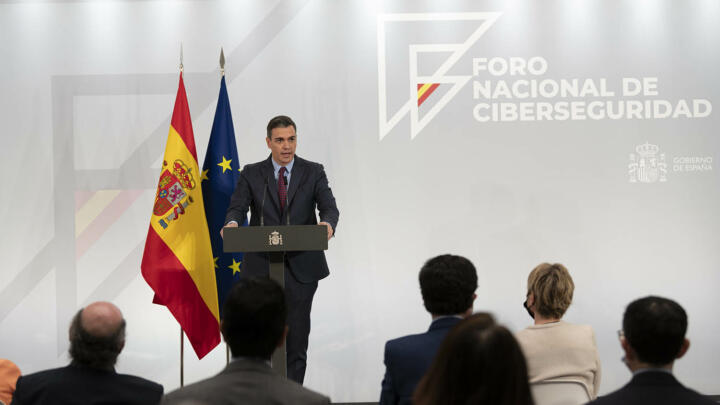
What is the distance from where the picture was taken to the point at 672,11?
6.00 meters

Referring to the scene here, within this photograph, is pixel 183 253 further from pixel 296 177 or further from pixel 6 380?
pixel 6 380

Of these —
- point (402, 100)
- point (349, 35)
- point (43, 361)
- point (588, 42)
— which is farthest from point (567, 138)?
point (43, 361)

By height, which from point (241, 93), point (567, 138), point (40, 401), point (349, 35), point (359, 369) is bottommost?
point (359, 369)

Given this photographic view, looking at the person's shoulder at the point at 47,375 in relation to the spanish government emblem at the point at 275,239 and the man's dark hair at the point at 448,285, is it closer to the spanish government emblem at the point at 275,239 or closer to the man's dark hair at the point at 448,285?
the man's dark hair at the point at 448,285

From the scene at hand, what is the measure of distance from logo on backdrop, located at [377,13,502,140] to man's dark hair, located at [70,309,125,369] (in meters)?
3.80

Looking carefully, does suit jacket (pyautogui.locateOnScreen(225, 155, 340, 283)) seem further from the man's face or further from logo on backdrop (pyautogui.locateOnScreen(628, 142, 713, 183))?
logo on backdrop (pyautogui.locateOnScreen(628, 142, 713, 183))

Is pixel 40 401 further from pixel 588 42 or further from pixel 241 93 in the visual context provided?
pixel 588 42

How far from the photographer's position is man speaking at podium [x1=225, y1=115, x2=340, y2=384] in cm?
429

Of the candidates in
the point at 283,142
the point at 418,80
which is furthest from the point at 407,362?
the point at 418,80

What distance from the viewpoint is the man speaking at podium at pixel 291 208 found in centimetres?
429

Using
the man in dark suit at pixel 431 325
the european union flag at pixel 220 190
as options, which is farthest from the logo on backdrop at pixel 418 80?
the man in dark suit at pixel 431 325

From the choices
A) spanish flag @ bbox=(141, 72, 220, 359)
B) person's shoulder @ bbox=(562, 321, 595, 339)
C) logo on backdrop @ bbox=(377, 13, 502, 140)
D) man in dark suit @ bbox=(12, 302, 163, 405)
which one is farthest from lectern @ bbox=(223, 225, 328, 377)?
logo on backdrop @ bbox=(377, 13, 502, 140)

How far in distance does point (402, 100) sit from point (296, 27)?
1.00m

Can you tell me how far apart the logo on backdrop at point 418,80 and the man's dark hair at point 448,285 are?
10.4 ft
